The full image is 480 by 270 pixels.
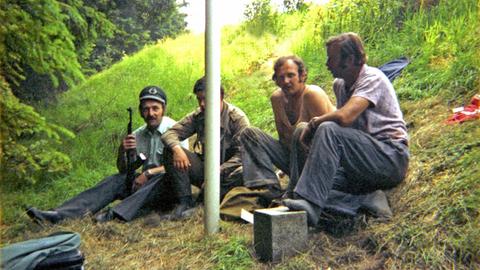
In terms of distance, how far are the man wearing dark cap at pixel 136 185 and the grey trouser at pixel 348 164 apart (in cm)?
147

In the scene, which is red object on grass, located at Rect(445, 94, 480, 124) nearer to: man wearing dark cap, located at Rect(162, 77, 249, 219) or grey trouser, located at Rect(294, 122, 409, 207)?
grey trouser, located at Rect(294, 122, 409, 207)

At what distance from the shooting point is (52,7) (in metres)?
3.41

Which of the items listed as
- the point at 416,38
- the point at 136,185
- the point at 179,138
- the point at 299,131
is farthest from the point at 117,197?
the point at 416,38

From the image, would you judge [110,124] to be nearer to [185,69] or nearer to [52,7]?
[185,69]

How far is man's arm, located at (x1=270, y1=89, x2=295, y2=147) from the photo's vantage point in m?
3.54

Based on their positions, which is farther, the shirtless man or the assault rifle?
the assault rifle

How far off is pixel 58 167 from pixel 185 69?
514 cm

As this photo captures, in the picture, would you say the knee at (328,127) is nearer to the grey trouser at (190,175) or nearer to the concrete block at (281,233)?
the concrete block at (281,233)

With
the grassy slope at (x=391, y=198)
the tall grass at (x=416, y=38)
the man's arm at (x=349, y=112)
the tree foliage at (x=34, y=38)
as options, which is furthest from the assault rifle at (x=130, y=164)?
the tall grass at (x=416, y=38)

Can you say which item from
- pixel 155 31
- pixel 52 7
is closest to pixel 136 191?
pixel 52 7

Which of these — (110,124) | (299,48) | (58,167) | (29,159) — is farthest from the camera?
(110,124)

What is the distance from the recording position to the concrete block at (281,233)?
2.70m

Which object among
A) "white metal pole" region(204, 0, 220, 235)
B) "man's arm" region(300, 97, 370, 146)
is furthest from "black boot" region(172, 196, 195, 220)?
"man's arm" region(300, 97, 370, 146)

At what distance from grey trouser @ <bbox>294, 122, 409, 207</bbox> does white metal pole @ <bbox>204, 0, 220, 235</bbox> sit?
2.00 feet
